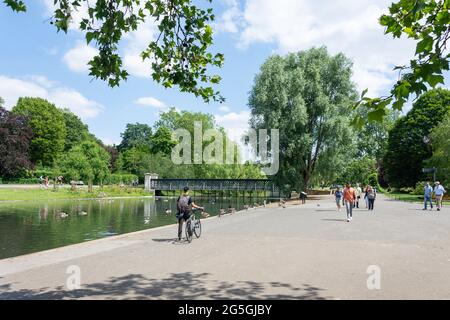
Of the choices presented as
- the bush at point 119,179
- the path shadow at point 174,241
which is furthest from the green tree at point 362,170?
the path shadow at point 174,241

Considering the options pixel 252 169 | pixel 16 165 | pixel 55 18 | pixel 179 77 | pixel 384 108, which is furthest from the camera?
pixel 252 169

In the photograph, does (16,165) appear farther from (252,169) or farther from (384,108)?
(384,108)

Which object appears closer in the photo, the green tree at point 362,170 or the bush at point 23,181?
the bush at point 23,181

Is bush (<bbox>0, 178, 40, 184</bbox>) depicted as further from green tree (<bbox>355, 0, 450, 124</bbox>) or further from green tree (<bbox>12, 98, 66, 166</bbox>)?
green tree (<bbox>355, 0, 450, 124</bbox>)

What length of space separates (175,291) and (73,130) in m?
96.4

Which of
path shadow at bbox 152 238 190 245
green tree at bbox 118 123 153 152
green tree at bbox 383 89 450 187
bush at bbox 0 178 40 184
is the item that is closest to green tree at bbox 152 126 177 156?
bush at bbox 0 178 40 184

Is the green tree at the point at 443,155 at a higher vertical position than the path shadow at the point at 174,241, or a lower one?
higher

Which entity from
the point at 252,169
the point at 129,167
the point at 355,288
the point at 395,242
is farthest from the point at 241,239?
the point at 129,167

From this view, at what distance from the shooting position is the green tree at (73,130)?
312ft

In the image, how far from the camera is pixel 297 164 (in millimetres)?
42281

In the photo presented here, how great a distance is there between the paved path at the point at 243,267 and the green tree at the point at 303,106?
26.2 metres

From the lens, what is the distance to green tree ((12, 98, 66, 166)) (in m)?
79.8

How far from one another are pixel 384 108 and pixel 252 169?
6447 centimetres

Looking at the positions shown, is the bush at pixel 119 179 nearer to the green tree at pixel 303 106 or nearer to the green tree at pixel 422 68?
the green tree at pixel 303 106
